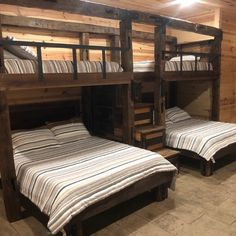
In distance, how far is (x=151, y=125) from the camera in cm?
340

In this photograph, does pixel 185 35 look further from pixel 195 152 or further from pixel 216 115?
pixel 195 152

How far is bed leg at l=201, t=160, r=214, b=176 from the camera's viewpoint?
3.20 metres

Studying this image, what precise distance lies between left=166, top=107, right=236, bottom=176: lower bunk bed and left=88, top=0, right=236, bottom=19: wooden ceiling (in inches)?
72.6

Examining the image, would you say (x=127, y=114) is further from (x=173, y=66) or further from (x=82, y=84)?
(x=173, y=66)

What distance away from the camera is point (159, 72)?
10.9 feet

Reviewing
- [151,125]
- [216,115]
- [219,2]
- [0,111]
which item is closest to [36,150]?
[0,111]

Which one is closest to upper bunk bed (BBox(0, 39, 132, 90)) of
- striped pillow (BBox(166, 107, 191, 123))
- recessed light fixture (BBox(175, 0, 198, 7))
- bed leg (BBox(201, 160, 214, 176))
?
bed leg (BBox(201, 160, 214, 176))

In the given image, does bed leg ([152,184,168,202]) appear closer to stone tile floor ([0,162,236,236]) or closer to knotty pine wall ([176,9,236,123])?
stone tile floor ([0,162,236,236])

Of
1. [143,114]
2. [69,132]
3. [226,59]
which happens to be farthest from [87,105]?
[226,59]

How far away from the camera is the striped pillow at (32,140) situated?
9.01ft

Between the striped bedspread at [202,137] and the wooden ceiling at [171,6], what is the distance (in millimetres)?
1845

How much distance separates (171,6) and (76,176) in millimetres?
3202

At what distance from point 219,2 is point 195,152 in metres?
2.33

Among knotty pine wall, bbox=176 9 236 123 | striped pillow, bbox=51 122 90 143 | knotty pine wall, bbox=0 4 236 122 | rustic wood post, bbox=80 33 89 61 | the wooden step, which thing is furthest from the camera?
knotty pine wall, bbox=176 9 236 123
